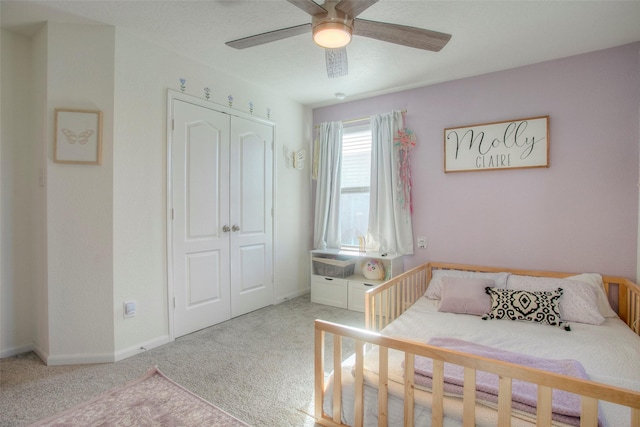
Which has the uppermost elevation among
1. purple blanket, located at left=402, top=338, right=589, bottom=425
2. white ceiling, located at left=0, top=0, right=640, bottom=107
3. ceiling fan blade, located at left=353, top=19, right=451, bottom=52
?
white ceiling, located at left=0, top=0, right=640, bottom=107

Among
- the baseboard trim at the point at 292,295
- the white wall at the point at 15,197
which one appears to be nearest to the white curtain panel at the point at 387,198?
the baseboard trim at the point at 292,295

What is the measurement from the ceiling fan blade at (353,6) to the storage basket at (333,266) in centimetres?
251

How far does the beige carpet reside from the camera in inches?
69.5

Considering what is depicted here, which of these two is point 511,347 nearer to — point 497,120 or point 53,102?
point 497,120

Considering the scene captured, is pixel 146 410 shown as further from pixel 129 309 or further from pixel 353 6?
pixel 353 6

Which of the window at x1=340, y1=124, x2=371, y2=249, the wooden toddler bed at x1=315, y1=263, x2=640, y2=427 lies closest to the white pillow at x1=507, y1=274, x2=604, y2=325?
the wooden toddler bed at x1=315, y1=263, x2=640, y2=427

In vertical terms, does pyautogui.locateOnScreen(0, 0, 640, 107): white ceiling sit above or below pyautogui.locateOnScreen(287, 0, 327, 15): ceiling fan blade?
above

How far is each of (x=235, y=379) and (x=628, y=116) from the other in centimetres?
340

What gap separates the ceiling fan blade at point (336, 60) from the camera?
6.09 ft

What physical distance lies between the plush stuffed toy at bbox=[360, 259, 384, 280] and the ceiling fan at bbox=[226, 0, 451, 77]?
2064 millimetres

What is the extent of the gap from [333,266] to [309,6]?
8.58 feet

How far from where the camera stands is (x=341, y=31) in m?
1.58

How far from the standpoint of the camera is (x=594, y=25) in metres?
2.18

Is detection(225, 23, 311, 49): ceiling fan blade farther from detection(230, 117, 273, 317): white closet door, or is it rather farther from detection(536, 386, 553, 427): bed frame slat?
detection(536, 386, 553, 427): bed frame slat
